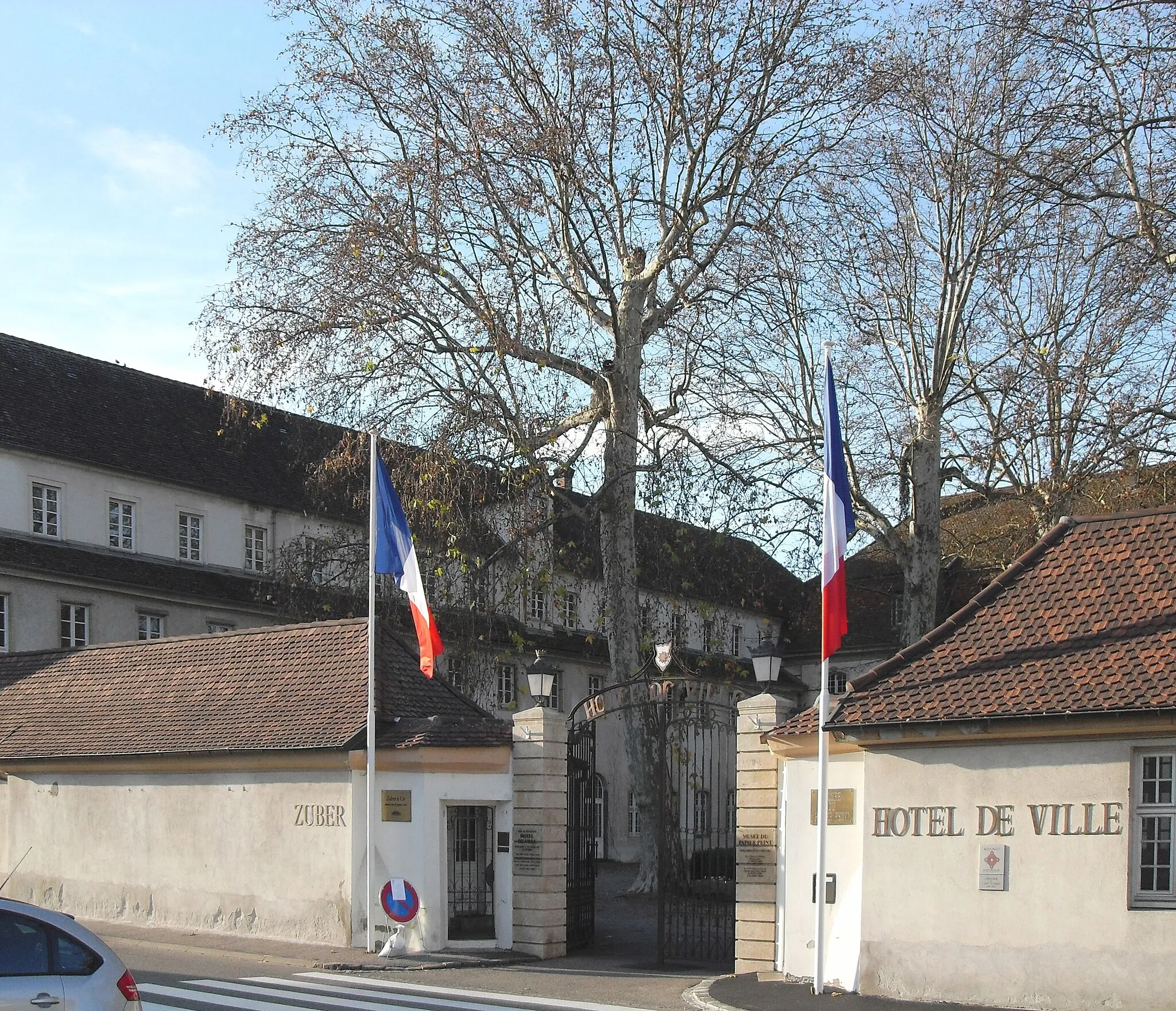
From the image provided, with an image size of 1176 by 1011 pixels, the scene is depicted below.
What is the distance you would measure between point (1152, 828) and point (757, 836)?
5298mm

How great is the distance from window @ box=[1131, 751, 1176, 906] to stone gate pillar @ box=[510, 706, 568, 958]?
337 inches

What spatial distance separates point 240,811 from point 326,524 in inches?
871

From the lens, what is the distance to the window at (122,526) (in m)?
41.2

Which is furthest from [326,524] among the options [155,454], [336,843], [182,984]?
[182,984]

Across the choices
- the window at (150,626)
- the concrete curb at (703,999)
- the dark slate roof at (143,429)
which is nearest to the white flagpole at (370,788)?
the concrete curb at (703,999)

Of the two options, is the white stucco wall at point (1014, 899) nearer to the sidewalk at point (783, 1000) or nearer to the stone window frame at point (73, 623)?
the sidewalk at point (783, 1000)

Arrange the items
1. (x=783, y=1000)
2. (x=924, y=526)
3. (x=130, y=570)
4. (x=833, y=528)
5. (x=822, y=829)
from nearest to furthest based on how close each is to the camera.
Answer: (x=783, y=1000) < (x=822, y=829) < (x=833, y=528) < (x=924, y=526) < (x=130, y=570)

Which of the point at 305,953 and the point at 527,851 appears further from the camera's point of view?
the point at 527,851

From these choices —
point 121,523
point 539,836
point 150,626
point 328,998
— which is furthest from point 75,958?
point 121,523

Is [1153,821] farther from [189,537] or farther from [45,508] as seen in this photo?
[189,537]

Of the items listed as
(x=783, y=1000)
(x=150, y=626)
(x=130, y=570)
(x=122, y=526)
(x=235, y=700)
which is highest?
(x=122, y=526)

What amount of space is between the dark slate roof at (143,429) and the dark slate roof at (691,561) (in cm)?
975

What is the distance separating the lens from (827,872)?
1759cm

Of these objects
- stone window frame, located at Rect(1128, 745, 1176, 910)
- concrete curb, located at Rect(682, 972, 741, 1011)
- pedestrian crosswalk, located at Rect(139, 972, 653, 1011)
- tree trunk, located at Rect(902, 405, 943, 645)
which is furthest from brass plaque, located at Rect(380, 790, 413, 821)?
tree trunk, located at Rect(902, 405, 943, 645)
